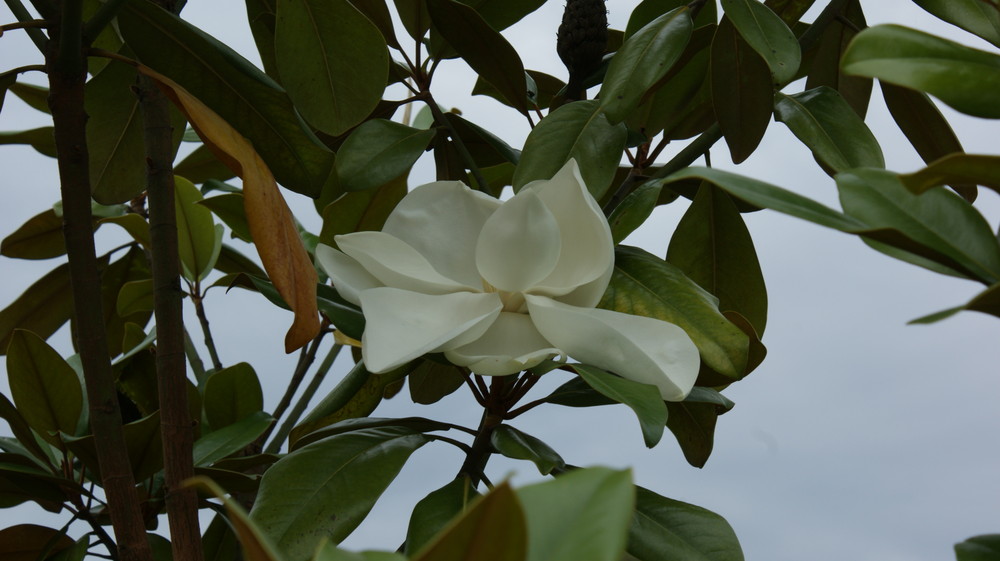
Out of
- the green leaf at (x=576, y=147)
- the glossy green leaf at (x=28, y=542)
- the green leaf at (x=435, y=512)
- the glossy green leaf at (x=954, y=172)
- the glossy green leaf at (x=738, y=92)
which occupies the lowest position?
the green leaf at (x=435, y=512)

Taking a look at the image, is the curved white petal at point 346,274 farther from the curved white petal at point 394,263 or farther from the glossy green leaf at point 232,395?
the glossy green leaf at point 232,395

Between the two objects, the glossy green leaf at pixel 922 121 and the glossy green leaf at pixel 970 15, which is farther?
the glossy green leaf at pixel 922 121

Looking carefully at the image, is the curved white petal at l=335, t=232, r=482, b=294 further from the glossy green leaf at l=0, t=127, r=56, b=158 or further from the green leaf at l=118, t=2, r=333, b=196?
the glossy green leaf at l=0, t=127, r=56, b=158

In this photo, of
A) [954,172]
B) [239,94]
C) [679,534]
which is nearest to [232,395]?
[239,94]

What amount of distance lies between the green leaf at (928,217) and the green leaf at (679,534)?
1.27 ft

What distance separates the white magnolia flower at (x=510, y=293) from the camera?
0.62 meters

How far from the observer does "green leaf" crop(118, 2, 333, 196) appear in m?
0.95

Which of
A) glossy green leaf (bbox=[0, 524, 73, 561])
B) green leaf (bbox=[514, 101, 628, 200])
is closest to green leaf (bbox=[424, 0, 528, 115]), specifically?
green leaf (bbox=[514, 101, 628, 200])

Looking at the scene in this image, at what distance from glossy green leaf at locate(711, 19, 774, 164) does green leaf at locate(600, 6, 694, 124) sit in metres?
0.09

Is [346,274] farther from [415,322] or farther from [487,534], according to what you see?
[487,534]

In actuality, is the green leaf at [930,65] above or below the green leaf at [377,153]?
below

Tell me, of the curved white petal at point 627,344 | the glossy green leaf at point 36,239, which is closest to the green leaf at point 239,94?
the curved white petal at point 627,344

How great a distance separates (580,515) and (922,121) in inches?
40.0

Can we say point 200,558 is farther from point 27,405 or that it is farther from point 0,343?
point 0,343
